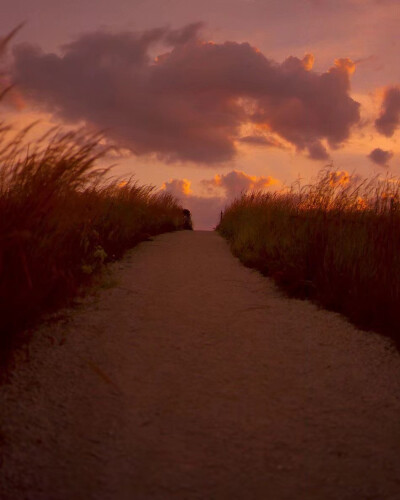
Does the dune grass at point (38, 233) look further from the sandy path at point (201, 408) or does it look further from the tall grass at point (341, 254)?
the tall grass at point (341, 254)

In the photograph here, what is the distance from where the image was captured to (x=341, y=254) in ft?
18.4

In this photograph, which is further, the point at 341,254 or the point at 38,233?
the point at 341,254

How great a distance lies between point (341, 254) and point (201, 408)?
10.1 feet

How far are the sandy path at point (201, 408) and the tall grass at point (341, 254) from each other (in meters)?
0.33

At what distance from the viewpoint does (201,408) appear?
306cm

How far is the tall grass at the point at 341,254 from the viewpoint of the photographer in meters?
4.73

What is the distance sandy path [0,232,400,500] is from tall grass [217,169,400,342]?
329 mm

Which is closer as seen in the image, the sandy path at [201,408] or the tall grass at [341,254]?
the sandy path at [201,408]

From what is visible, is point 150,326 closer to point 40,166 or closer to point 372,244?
point 40,166

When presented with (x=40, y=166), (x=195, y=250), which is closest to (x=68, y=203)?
(x=40, y=166)

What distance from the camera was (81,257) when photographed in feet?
18.9

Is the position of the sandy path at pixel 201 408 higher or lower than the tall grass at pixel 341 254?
lower

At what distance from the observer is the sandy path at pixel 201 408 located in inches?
97.2

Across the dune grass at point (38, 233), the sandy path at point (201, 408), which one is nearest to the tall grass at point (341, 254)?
the sandy path at point (201, 408)
